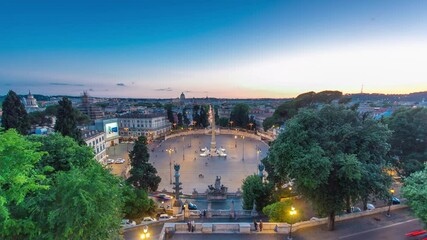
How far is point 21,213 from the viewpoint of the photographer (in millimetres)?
8258

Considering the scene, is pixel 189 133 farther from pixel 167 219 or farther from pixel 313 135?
pixel 313 135

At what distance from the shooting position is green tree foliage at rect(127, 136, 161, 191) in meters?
24.7

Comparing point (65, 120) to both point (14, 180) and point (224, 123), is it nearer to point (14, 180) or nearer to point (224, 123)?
point (14, 180)

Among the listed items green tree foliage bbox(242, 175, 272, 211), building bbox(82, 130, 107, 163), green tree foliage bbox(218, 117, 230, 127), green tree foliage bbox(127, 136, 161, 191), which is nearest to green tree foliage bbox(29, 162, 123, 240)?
green tree foliage bbox(242, 175, 272, 211)

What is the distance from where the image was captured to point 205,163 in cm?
4338

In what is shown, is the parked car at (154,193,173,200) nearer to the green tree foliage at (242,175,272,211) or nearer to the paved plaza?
the paved plaza

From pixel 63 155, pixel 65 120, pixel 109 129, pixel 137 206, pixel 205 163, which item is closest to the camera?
pixel 63 155

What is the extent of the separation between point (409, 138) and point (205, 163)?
2881 cm

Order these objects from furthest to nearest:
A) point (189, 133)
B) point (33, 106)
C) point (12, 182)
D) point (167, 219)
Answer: point (33, 106)
point (189, 133)
point (167, 219)
point (12, 182)

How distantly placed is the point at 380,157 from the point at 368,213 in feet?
15.4

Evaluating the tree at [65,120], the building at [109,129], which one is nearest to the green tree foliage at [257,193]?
the tree at [65,120]

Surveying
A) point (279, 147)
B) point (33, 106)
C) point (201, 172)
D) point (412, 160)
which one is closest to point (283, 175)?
point (279, 147)

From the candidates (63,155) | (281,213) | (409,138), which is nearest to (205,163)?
(281,213)

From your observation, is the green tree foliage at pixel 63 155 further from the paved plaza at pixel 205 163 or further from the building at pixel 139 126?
the building at pixel 139 126
